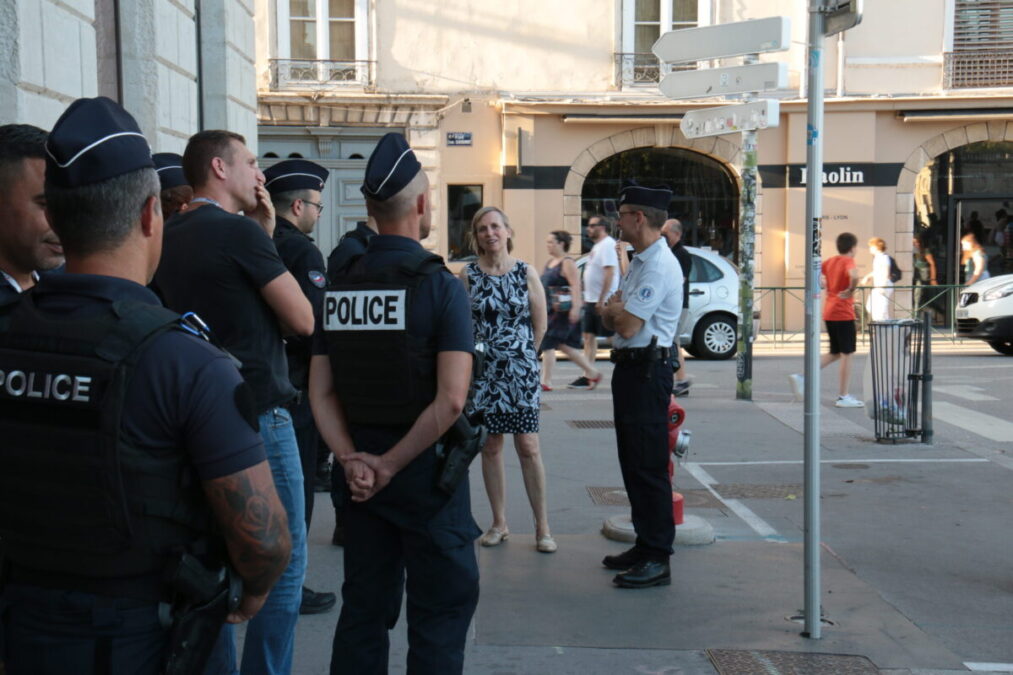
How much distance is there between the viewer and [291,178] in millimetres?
5207

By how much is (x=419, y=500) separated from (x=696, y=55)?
4901mm

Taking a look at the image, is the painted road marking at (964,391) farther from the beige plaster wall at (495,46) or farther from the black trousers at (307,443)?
the beige plaster wall at (495,46)

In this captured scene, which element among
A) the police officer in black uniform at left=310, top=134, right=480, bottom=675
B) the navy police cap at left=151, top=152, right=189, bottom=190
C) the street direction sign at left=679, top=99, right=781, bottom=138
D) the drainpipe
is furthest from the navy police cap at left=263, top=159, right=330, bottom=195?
the drainpipe

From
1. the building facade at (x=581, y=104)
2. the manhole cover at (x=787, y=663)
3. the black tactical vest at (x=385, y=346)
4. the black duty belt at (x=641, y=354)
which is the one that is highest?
Answer: the building facade at (x=581, y=104)

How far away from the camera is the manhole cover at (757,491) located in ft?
24.9

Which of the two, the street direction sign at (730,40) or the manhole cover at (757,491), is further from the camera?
the manhole cover at (757,491)

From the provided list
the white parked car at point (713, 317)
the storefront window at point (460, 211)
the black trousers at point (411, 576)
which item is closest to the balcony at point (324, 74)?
the storefront window at point (460, 211)

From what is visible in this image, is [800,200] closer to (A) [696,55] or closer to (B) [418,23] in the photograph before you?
(B) [418,23]

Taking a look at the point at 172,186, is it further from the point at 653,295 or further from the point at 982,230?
the point at 982,230

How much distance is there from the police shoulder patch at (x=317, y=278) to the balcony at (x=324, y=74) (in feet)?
56.5

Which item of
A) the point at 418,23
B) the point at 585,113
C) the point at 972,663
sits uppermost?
the point at 418,23

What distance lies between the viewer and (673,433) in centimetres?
638

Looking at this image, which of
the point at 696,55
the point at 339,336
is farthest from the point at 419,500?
the point at 696,55

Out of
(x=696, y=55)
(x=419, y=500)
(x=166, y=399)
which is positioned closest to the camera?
(x=166, y=399)
